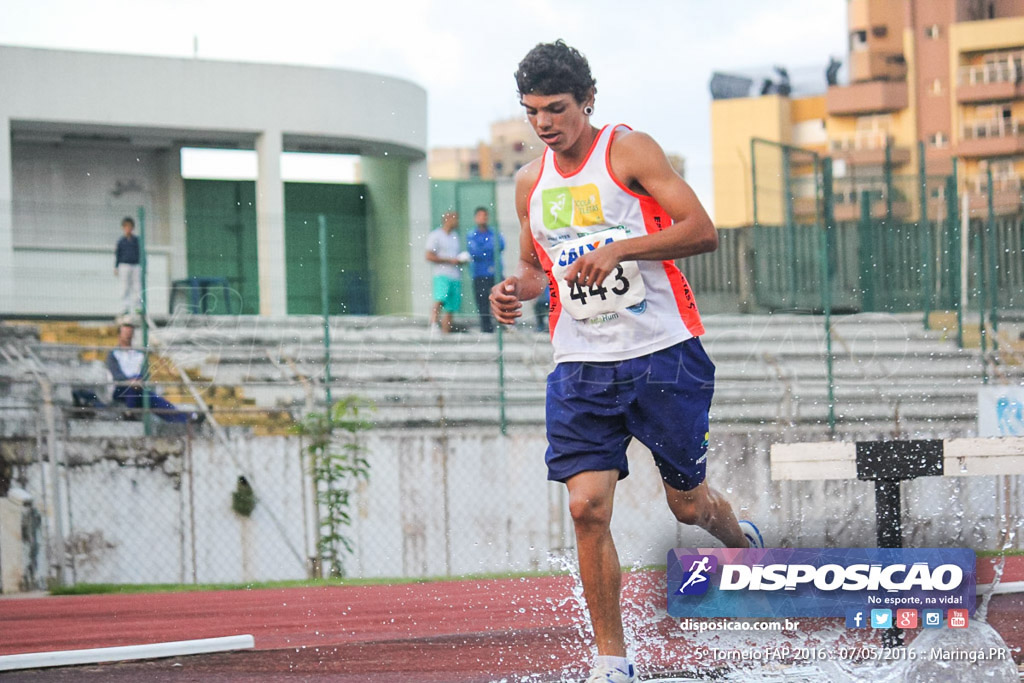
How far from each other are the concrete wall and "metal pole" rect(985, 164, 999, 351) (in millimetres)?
1731

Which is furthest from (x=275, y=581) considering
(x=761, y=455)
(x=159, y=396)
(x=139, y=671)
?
(x=139, y=671)

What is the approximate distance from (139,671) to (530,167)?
2.41m

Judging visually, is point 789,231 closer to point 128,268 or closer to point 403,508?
point 403,508

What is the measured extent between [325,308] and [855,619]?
23.3 ft

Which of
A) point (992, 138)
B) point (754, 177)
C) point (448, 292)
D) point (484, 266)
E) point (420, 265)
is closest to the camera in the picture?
point (448, 292)

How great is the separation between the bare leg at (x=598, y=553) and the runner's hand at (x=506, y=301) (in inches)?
21.8

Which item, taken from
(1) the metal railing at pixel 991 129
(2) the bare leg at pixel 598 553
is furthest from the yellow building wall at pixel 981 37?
(2) the bare leg at pixel 598 553

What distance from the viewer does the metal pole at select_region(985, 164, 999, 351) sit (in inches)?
439

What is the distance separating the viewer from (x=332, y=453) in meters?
10.2

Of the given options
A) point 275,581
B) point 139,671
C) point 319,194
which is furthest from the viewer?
point 319,194

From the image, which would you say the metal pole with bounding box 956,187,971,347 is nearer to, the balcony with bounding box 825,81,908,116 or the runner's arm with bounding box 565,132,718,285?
the runner's arm with bounding box 565,132,718,285

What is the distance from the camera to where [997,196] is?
39.1 ft

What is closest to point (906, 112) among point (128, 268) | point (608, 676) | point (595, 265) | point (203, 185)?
point (203, 185)

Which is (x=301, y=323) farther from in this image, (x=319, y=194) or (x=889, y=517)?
(x=319, y=194)
